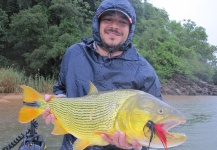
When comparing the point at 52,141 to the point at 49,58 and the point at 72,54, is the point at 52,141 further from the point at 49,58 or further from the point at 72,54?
the point at 49,58

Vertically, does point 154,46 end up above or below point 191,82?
above

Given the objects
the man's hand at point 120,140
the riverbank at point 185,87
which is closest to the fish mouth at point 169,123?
the man's hand at point 120,140

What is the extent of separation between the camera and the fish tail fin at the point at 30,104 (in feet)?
9.34

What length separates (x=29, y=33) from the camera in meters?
25.8

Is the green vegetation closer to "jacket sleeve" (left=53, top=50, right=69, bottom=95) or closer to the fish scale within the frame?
"jacket sleeve" (left=53, top=50, right=69, bottom=95)

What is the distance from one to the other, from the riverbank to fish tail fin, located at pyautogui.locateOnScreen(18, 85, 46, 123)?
26.5 meters

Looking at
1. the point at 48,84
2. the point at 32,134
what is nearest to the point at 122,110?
the point at 32,134

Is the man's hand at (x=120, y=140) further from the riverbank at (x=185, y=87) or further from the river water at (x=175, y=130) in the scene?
the riverbank at (x=185, y=87)

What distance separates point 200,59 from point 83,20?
21.0 m

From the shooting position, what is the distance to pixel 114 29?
3.11 meters

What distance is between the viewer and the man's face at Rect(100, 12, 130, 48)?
3.12 m

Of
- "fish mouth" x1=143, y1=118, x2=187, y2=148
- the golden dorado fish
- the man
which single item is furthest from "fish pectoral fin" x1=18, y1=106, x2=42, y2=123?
"fish mouth" x1=143, y1=118, x2=187, y2=148

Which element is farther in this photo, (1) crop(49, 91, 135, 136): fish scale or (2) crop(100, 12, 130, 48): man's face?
(2) crop(100, 12, 130, 48): man's face

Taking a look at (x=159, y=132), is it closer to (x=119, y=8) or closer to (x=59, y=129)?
(x=59, y=129)
